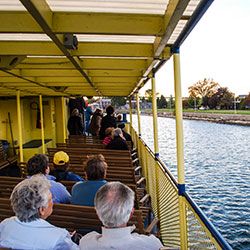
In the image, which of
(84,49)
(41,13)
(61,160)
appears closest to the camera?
(41,13)

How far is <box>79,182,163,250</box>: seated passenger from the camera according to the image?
4.57 feet

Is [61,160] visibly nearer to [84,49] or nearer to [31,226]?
[84,49]

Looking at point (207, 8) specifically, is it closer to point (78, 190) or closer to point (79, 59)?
point (78, 190)

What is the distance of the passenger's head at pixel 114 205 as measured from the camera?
1422 mm

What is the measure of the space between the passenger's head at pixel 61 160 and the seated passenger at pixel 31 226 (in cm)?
134

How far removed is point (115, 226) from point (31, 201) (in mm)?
529

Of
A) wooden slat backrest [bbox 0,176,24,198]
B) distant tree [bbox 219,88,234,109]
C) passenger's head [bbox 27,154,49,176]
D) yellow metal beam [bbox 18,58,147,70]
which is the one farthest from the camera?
Result: distant tree [bbox 219,88,234,109]

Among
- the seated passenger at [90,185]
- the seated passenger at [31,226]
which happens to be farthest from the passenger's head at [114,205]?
the seated passenger at [90,185]

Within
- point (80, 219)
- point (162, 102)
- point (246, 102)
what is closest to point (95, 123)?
point (80, 219)

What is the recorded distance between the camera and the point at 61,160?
3.00 metres

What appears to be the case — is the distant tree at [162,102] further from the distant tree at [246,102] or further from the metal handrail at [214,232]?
the metal handrail at [214,232]

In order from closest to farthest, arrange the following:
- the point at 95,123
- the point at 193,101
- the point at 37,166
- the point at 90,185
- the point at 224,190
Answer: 1. the point at 90,185
2. the point at 37,166
3. the point at 95,123
4. the point at 224,190
5. the point at 193,101

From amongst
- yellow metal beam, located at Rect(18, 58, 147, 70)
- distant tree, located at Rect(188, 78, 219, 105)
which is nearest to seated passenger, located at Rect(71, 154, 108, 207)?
yellow metal beam, located at Rect(18, 58, 147, 70)

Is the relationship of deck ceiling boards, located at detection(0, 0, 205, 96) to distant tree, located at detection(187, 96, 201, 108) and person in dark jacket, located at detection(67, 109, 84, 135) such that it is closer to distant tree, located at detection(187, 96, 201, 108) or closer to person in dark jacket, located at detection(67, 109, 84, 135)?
person in dark jacket, located at detection(67, 109, 84, 135)
